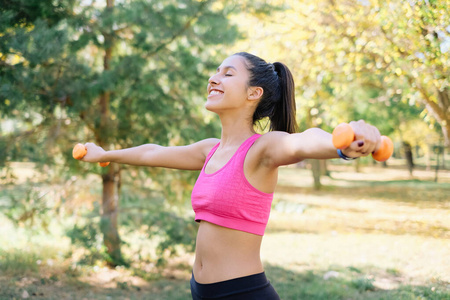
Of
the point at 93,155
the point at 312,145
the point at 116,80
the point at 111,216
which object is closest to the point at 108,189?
the point at 111,216

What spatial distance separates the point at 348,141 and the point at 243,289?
856mm

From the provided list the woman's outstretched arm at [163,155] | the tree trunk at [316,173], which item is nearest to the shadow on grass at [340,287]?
the woman's outstretched arm at [163,155]

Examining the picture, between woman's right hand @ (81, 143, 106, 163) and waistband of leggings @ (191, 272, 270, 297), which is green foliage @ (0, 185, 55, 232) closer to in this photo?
woman's right hand @ (81, 143, 106, 163)

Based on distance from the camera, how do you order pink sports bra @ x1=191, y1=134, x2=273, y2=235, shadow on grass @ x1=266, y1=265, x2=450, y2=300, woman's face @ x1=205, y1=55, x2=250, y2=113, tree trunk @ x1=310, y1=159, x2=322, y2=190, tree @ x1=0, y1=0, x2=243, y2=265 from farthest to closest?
1. tree trunk @ x1=310, y1=159, x2=322, y2=190
2. tree @ x1=0, y1=0, x2=243, y2=265
3. shadow on grass @ x1=266, y1=265, x2=450, y2=300
4. woman's face @ x1=205, y1=55, x2=250, y2=113
5. pink sports bra @ x1=191, y1=134, x2=273, y2=235

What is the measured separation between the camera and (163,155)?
2.25m

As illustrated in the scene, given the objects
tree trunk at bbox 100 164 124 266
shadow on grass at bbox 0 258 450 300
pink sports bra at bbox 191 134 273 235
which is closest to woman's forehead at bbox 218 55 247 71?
pink sports bra at bbox 191 134 273 235

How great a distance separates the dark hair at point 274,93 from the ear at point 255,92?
2 centimetres

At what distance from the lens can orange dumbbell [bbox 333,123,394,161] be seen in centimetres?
115

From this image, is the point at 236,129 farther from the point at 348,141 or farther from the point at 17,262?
the point at 17,262

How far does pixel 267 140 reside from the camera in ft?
5.56

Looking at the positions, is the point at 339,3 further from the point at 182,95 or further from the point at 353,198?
the point at 353,198

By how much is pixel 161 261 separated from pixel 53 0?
10.4 feet

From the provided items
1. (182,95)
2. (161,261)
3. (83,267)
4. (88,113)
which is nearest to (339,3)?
(182,95)

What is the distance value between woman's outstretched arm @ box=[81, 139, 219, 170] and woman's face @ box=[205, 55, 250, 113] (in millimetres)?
358
